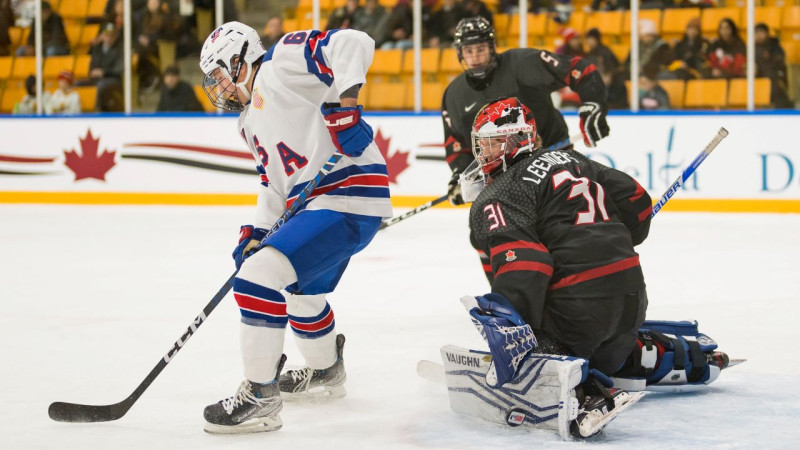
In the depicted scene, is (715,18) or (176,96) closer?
(715,18)

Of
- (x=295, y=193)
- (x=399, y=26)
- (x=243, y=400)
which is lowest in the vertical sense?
(x=243, y=400)

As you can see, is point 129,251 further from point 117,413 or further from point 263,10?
point 263,10

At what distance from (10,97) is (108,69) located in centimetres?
92

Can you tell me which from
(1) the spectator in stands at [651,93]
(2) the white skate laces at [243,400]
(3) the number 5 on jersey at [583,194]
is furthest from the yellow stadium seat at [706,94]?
(2) the white skate laces at [243,400]

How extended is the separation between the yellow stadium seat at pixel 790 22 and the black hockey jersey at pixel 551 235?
5.98m

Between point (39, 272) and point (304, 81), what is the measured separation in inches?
120

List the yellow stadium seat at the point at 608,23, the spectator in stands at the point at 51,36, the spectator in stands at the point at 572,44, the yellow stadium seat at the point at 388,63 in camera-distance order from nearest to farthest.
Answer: the yellow stadium seat at the point at 608,23, the spectator in stands at the point at 572,44, the yellow stadium seat at the point at 388,63, the spectator in stands at the point at 51,36

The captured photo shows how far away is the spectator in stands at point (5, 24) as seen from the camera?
402 inches

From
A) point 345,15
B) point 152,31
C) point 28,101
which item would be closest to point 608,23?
point 345,15

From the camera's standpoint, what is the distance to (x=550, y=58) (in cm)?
435

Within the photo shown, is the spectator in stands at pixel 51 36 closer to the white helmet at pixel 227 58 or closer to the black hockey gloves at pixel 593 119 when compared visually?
the black hockey gloves at pixel 593 119

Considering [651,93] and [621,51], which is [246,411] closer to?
[651,93]

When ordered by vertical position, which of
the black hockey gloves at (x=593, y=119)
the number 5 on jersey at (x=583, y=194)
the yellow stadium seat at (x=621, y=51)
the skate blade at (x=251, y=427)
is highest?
the yellow stadium seat at (x=621, y=51)

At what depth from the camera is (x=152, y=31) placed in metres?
Answer: 9.69
